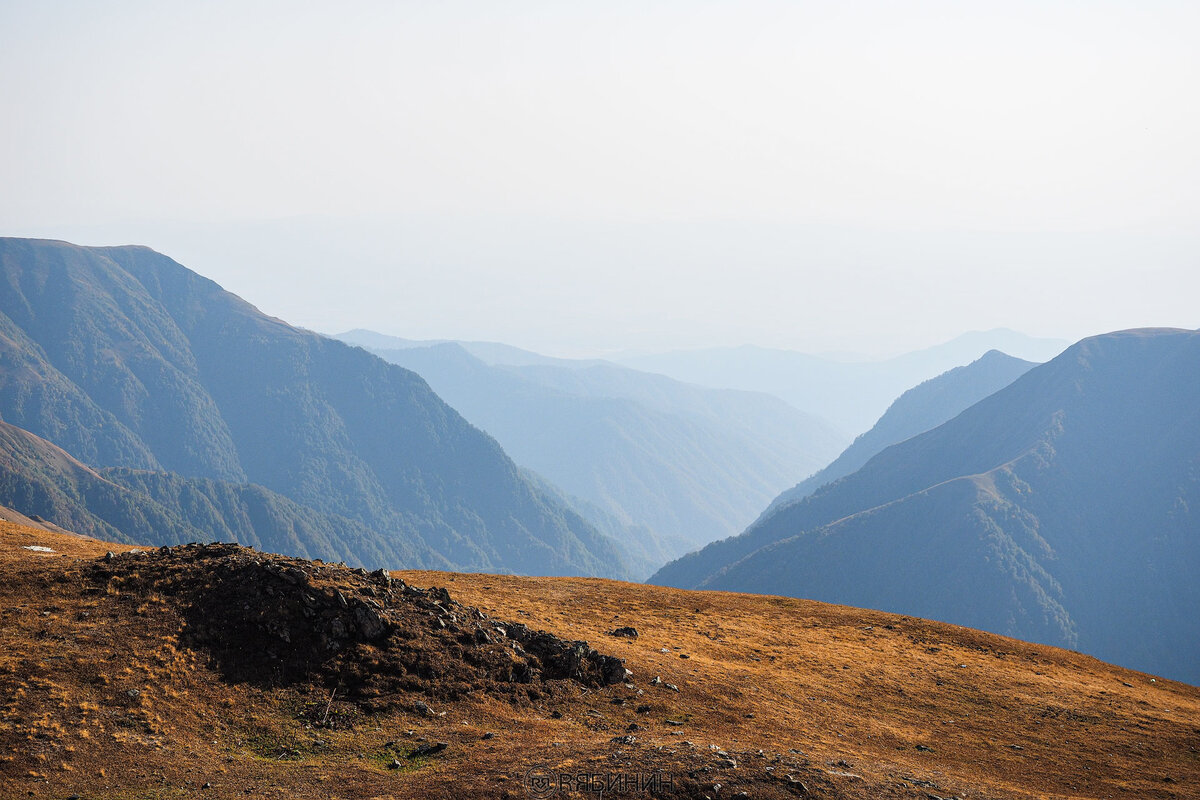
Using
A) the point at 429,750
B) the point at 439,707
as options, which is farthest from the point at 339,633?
the point at 429,750

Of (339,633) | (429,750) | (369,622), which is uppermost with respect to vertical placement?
(369,622)

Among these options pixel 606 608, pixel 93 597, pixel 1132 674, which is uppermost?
pixel 93 597

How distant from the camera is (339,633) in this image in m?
37.9

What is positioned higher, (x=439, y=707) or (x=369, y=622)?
(x=369, y=622)

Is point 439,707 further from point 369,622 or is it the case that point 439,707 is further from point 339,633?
point 339,633

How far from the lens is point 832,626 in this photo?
6812cm

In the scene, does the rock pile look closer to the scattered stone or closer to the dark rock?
the dark rock

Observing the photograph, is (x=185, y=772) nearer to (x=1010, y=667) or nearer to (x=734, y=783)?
(x=734, y=783)

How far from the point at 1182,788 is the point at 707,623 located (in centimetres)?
3129

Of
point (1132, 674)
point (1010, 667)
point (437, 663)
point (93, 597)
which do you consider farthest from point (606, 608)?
point (1132, 674)

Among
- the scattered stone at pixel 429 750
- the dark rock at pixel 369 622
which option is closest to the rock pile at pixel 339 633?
the dark rock at pixel 369 622

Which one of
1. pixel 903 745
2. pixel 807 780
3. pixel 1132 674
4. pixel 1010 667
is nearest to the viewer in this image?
pixel 807 780

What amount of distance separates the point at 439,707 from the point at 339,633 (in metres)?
6.22

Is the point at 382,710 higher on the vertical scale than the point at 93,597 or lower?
lower
